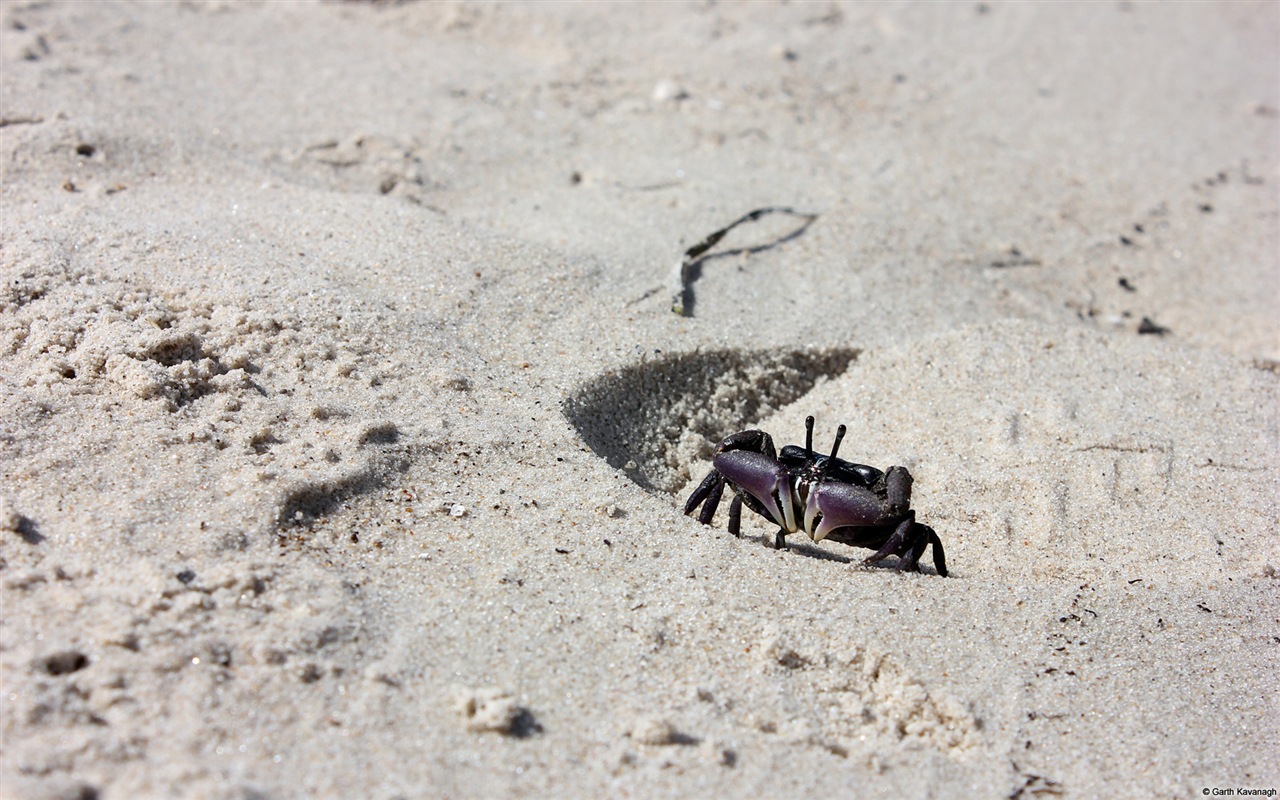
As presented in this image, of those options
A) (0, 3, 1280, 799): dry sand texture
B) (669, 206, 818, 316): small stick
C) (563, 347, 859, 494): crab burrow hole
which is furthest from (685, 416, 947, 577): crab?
(669, 206, 818, 316): small stick

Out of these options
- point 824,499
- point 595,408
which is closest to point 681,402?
point 595,408

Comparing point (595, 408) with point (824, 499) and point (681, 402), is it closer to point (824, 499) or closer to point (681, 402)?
point (681, 402)

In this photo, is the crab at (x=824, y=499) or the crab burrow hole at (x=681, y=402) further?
the crab burrow hole at (x=681, y=402)

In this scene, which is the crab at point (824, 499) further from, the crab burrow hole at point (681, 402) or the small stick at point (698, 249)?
the small stick at point (698, 249)

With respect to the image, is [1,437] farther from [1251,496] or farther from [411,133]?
[1251,496]

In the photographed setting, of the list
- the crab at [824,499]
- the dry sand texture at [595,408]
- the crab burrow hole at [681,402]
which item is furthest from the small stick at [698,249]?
the crab at [824,499]

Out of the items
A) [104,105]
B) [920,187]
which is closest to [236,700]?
[104,105]

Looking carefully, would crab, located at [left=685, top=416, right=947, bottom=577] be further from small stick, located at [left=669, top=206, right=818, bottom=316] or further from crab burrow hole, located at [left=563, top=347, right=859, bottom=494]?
small stick, located at [left=669, top=206, right=818, bottom=316]
